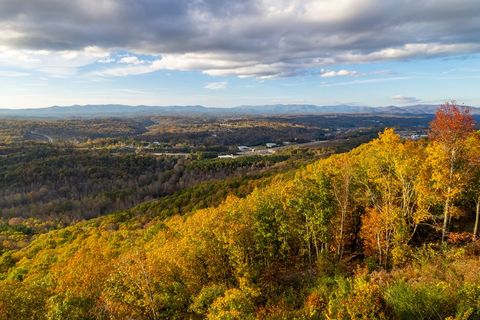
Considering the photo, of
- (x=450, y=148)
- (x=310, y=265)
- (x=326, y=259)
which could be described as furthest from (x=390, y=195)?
(x=310, y=265)

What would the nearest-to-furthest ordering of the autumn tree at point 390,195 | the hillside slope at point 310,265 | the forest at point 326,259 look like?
the hillside slope at point 310,265 < the forest at point 326,259 < the autumn tree at point 390,195

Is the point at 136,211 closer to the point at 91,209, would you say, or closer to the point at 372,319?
the point at 91,209

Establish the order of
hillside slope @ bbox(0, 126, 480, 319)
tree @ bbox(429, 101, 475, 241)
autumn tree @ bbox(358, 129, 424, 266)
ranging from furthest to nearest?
autumn tree @ bbox(358, 129, 424, 266) < tree @ bbox(429, 101, 475, 241) < hillside slope @ bbox(0, 126, 480, 319)

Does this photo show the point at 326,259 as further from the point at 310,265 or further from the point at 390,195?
the point at 390,195

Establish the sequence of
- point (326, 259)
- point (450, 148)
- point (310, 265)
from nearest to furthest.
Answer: point (450, 148), point (326, 259), point (310, 265)

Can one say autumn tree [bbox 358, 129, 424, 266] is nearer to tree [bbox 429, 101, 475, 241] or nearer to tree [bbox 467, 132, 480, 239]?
tree [bbox 429, 101, 475, 241]

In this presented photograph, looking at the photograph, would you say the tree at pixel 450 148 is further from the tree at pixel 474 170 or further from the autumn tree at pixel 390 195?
the autumn tree at pixel 390 195

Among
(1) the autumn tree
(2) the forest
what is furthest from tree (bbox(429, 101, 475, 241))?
(1) the autumn tree

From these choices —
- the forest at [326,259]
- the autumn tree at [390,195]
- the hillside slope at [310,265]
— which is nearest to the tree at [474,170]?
the forest at [326,259]
